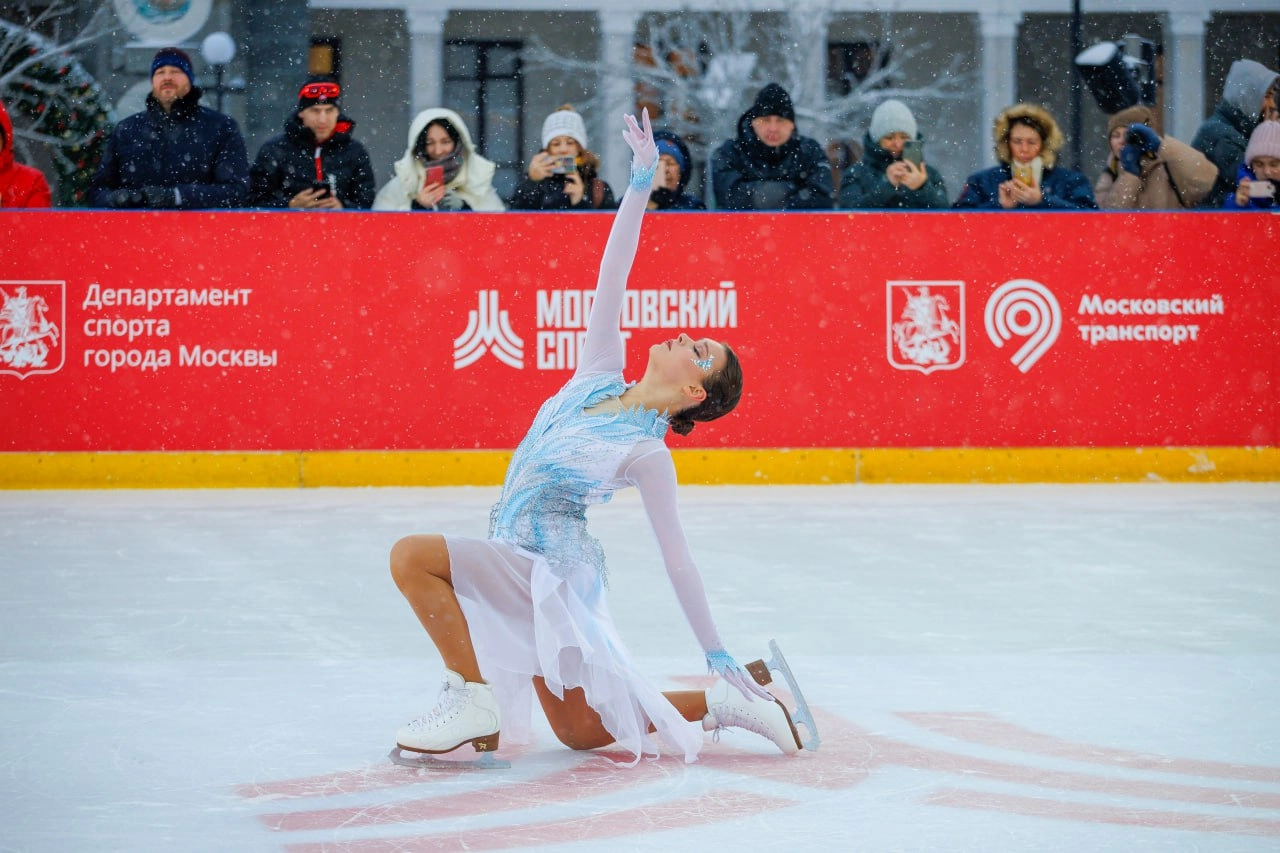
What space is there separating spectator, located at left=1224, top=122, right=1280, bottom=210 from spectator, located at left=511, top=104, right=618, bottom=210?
375 cm

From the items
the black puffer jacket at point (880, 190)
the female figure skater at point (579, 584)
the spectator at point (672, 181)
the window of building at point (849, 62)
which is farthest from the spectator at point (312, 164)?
the window of building at point (849, 62)

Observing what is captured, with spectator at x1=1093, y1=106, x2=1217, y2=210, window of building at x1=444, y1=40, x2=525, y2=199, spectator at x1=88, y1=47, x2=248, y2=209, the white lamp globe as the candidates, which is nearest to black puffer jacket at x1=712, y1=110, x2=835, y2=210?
spectator at x1=1093, y1=106, x2=1217, y2=210

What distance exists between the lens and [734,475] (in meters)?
10.3

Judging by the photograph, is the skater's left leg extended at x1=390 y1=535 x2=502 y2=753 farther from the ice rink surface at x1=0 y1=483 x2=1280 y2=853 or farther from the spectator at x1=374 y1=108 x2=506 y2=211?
the spectator at x1=374 y1=108 x2=506 y2=211

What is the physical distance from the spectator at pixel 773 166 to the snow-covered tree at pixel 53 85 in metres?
9.92

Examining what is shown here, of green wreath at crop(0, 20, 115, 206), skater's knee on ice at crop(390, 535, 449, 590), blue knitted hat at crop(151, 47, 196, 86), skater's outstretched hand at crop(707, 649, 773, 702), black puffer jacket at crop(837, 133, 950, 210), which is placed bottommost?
skater's outstretched hand at crop(707, 649, 773, 702)

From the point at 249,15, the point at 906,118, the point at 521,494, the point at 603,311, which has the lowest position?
the point at 521,494

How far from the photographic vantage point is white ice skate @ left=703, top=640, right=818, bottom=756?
14.2 feet

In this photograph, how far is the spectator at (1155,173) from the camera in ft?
35.6

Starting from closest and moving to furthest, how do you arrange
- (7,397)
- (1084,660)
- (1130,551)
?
1. (1084,660)
2. (1130,551)
3. (7,397)

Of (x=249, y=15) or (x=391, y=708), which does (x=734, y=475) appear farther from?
(x=249, y=15)

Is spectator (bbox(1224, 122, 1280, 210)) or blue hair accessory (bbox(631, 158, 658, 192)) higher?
spectator (bbox(1224, 122, 1280, 210))

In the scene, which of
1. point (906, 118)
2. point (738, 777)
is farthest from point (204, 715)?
point (906, 118)

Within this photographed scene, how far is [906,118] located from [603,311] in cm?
662
